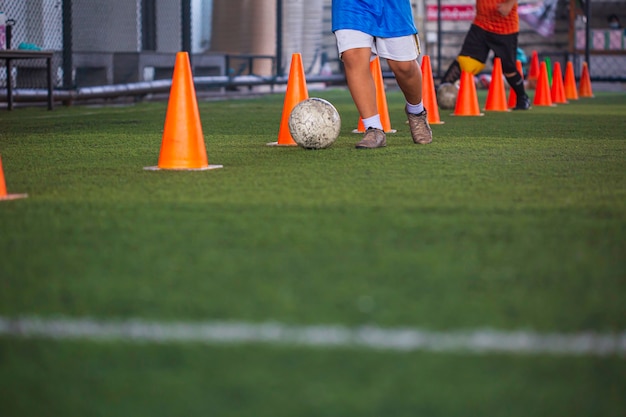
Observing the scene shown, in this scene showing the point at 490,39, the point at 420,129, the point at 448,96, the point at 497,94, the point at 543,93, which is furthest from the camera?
the point at 543,93

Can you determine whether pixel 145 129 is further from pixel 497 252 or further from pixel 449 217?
pixel 497 252

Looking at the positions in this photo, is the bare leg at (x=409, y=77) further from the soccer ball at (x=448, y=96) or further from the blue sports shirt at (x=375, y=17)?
the soccer ball at (x=448, y=96)

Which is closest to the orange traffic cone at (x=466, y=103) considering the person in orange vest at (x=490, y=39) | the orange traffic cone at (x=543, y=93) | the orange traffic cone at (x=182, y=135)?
the person in orange vest at (x=490, y=39)

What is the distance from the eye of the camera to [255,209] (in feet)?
12.6

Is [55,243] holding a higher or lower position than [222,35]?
lower

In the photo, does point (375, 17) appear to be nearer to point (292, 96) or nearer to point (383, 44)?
point (383, 44)

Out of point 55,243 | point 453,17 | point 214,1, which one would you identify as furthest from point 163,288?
point 453,17

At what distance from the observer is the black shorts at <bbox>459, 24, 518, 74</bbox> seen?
12156 mm

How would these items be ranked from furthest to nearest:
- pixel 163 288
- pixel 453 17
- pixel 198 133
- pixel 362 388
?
pixel 453 17 → pixel 198 133 → pixel 163 288 → pixel 362 388

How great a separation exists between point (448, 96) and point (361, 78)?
555 centimetres

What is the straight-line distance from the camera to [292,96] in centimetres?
727

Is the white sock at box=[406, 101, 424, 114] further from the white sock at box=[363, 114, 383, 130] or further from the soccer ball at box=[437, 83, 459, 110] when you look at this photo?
the soccer ball at box=[437, 83, 459, 110]

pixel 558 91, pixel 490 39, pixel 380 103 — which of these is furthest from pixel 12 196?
pixel 558 91

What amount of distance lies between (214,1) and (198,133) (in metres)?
14.1
